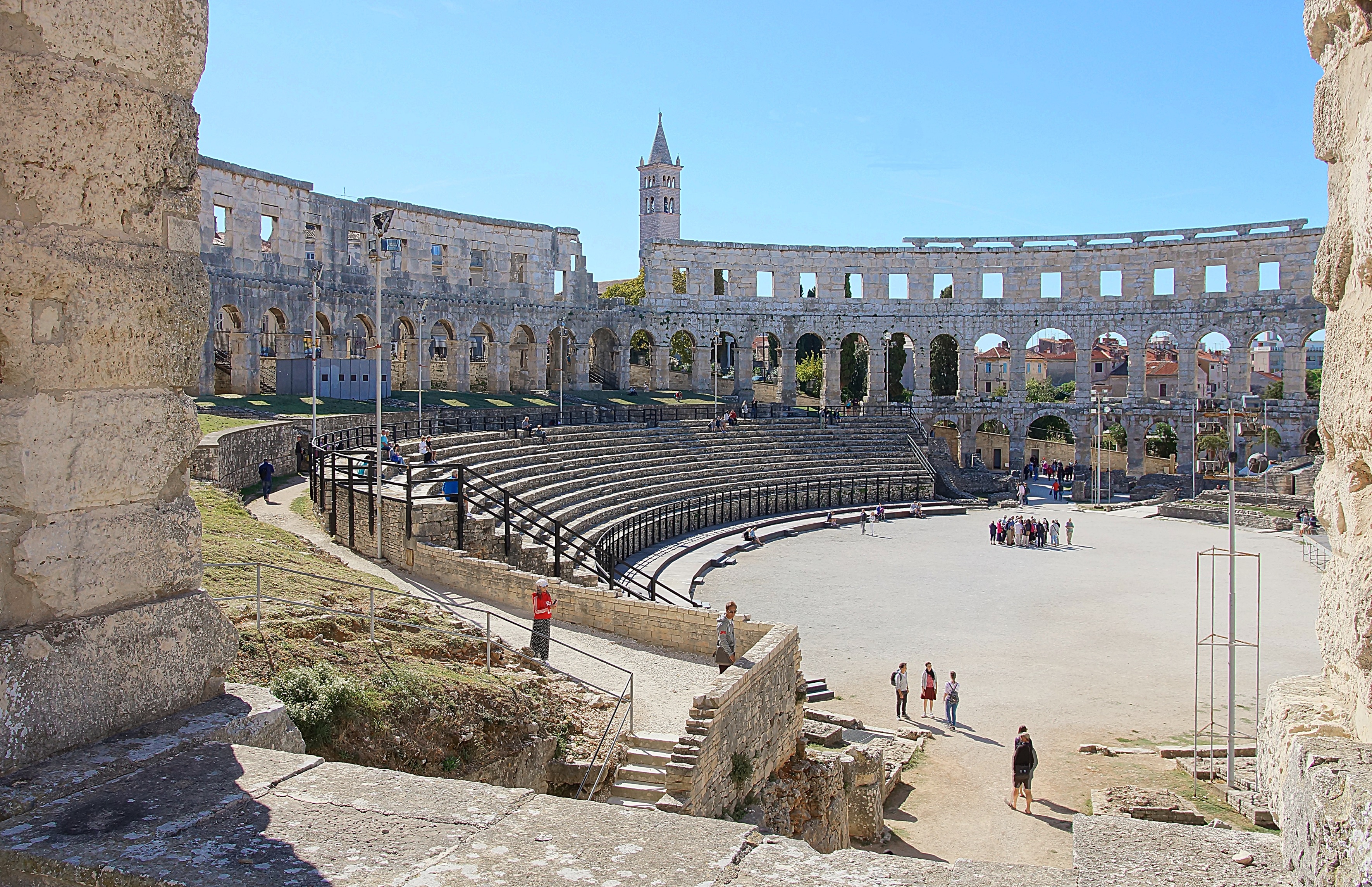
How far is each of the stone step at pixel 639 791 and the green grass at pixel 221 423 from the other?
14.6 m

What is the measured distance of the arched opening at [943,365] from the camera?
6166cm

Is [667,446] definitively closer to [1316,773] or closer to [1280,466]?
[1280,466]

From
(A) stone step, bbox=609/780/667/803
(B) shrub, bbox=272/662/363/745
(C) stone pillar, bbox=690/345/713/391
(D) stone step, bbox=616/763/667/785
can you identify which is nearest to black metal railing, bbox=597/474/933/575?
(D) stone step, bbox=616/763/667/785

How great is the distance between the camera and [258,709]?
377cm

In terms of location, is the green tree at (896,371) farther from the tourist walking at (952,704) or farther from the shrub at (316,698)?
the shrub at (316,698)

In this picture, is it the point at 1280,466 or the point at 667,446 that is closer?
the point at 667,446

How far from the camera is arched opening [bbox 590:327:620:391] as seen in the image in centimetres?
4822

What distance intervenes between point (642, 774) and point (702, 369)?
3966cm

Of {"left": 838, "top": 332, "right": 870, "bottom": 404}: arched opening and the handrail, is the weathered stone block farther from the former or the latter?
{"left": 838, "top": 332, "right": 870, "bottom": 404}: arched opening

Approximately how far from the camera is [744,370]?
4859 centimetres

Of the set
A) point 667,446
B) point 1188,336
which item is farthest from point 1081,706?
point 1188,336

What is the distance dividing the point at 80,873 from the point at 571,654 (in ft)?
32.5

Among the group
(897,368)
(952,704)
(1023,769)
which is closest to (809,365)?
(897,368)

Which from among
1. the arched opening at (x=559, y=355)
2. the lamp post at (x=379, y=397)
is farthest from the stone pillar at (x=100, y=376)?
the arched opening at (x=559, y=355)
